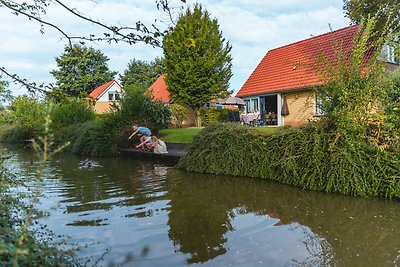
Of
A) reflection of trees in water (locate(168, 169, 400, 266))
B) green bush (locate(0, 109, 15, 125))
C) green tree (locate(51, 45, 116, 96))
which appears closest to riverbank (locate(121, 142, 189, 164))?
reflection of trees in water (locate(168, 169, 400, 266))

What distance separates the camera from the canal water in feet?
14.3

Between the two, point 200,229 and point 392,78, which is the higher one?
point 392,78

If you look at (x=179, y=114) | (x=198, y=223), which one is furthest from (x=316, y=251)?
(x=179, y=114)

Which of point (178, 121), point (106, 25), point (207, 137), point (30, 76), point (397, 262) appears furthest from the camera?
point (178, 121)

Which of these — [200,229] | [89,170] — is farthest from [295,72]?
[200,229]

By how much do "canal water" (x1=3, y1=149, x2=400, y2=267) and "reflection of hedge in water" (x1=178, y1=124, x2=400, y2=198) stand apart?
0.38 m

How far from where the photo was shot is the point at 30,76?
Result: 12.1 ft

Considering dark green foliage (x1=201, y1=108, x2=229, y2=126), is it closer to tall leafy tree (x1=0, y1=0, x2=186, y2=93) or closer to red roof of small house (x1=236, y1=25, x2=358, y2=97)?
red roof of small house (x1=236, y1=25, x2=358, y2=97)

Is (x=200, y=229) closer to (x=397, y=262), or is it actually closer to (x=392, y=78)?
(x=397, y=262)

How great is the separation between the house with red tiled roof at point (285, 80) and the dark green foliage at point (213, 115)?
15.4 feet

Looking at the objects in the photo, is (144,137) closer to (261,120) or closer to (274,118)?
(261,120)

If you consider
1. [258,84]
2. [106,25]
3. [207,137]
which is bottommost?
[207,137]

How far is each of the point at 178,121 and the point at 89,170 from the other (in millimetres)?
16349

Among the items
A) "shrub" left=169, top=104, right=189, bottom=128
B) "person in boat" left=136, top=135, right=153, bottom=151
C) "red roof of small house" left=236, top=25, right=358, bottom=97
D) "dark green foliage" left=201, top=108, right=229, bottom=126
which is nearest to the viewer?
"person in boat" left=136, top=135, right=153, bottom=151
